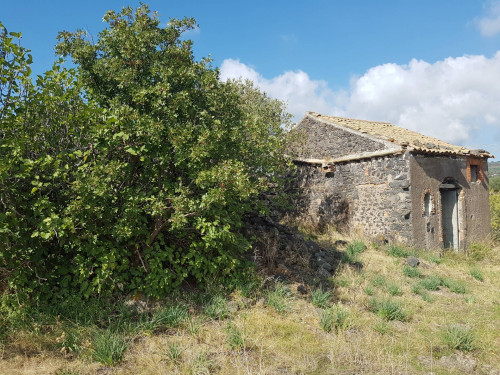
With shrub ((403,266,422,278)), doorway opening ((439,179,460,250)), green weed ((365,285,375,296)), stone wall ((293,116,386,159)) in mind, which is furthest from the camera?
doorway opening ((439,179,460,250))

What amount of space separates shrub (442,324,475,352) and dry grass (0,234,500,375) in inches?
4.0

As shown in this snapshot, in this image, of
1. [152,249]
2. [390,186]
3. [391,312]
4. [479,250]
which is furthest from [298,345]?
[479,250]

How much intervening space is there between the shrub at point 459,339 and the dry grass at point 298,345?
Answer: 0.10 m

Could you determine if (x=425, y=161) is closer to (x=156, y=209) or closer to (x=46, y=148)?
(x=156, y=209)

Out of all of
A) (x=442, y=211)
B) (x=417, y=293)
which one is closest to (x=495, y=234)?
(x=442, y=211)

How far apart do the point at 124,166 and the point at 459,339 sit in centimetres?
596

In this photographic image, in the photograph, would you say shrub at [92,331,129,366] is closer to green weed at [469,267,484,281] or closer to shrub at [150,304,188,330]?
shrub at [150,304,188,330]

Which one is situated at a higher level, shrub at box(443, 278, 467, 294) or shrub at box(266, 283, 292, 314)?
shrub at box(266, 283, 292, 314)

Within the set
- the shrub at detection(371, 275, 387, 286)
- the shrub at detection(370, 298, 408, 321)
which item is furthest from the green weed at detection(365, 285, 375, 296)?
the shrub at detection(370, 298, 408, 321)

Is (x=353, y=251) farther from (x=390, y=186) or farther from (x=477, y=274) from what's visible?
(x=477, y=274)

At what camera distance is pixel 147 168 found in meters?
6.67

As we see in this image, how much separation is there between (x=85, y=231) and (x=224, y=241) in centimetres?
241

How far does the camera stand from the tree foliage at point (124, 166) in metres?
5.59

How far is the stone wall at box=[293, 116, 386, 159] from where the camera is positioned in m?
14.1
